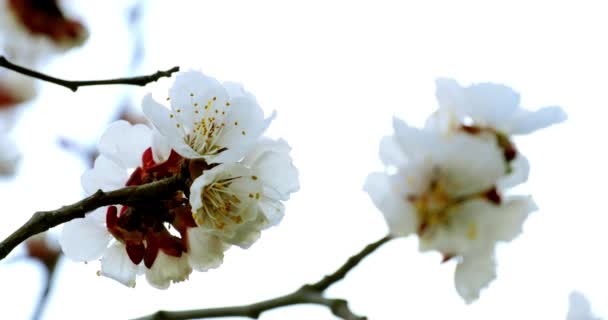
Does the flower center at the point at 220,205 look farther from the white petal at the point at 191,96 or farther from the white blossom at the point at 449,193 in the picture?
the white blossom at the point at 449,193

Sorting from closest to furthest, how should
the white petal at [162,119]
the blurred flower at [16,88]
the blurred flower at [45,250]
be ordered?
Answer: the white petal at [162,119]
the blurred flower at [45,250]
the blurred flower at [16,88]

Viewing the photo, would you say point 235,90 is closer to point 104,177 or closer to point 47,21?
point 104,177

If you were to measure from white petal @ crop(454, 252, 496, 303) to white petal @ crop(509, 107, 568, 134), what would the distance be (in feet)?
0.40

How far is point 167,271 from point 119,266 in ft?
0.20

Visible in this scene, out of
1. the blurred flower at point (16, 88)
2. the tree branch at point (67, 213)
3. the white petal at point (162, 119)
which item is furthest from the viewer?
the blurred flower at point (16, 88)

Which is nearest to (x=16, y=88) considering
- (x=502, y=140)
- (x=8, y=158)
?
(x=8, y=158)

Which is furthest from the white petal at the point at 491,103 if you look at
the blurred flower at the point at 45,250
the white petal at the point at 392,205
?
the blurred flower at the point at 45,250

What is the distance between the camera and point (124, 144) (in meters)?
1.08

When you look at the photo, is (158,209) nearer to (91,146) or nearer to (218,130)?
(218,130)

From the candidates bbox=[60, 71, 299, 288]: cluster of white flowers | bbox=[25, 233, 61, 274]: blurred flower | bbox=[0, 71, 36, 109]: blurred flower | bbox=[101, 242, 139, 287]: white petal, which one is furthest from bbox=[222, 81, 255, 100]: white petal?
bbox=[0, 71, 36, 109]: blurred flower

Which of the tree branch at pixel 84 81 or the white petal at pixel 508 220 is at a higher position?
the tree branch at pixel 84 81

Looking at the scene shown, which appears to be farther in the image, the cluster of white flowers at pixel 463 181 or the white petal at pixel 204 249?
the white petal at pixel 204 249

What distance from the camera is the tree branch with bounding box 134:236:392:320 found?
2.50ft

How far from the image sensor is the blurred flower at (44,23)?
1994mm
